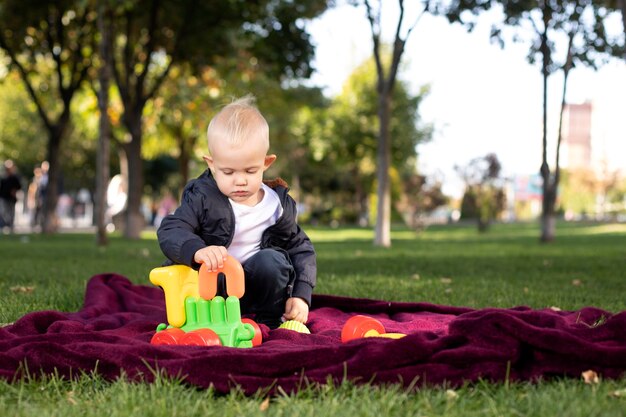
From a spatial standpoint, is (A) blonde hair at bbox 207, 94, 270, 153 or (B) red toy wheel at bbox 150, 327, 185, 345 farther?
(A) blonde hair at bbox 207, 94, 270, 153

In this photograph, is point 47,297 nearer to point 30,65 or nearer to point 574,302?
point 574,302

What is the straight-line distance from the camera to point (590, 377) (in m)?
3.05

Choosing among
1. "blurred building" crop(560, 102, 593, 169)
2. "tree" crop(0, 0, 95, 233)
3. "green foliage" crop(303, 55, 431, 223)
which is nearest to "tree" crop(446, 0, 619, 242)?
"tree" crop(0, 0, 95, 233)

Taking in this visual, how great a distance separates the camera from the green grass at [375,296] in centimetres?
271

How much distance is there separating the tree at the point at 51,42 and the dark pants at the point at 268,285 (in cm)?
1597

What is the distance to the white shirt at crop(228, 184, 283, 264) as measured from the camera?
172 inches

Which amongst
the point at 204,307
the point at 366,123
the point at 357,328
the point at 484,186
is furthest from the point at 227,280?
the point at 366,123

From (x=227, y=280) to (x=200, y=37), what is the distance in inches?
610

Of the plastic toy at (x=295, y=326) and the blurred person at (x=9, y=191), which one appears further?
the blurred person at (x=9, y=191)

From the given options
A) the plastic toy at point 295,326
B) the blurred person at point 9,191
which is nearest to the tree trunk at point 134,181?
the blurred person at point 9,191

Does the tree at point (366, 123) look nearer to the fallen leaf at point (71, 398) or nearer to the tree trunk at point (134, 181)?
the tree trunk at point (134, 181)

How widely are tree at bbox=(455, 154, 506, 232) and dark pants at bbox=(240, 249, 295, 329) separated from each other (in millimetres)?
24007

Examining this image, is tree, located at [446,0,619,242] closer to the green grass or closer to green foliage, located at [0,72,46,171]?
the green grass

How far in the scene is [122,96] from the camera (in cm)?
1862
